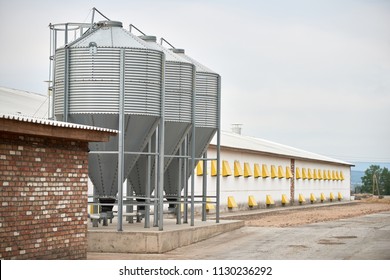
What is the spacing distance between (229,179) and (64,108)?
19869 millimetres

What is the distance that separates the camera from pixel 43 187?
15445 mm

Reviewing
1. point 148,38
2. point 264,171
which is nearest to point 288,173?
point 264,171


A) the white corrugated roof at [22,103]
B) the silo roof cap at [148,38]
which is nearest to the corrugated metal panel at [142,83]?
the silo roof cap at [148,38]

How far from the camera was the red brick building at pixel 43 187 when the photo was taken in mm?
14312

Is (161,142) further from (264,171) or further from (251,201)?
(264,171)

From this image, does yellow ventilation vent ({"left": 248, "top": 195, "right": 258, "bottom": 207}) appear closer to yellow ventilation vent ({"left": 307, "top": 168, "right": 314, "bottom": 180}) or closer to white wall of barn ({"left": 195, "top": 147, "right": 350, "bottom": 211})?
white wall of barn ({"left": 195, "top": 147, "right": 350, "bottom": 211})

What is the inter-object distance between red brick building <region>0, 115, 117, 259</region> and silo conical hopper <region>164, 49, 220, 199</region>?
7.94 metres

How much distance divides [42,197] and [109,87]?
557cm

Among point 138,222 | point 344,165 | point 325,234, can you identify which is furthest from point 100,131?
point 344,165

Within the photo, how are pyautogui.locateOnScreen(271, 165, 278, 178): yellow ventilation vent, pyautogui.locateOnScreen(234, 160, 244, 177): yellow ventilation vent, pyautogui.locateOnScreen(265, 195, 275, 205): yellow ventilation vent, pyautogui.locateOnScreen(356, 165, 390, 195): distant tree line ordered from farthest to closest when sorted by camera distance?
pyautogui.locateOnScreen(356, 165, 390, 195): distant tree line, pyautogui.locateOnScreen(271, 165, 278, 178): yellow ventilation vent, pyautogui.locateOnScreen(265, 195, 275, 205): yellow ventilation vent, pyautogui.locateOnScreen(234, 160, 244, 177): yellow ventilation vent

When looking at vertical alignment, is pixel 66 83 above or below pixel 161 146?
above

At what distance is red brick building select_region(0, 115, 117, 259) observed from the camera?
14.3m

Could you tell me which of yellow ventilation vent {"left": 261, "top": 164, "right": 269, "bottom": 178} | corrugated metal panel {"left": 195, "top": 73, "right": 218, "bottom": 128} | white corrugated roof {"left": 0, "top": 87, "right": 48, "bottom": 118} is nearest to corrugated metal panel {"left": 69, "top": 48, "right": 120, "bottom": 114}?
corrugated metal panel {"left": 195, "top": 73, "right": 218, "bottom": 128}

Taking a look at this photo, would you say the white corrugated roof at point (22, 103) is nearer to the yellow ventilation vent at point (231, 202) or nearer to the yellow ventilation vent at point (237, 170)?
the yellow ventilation vent at point (237, 170)
